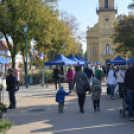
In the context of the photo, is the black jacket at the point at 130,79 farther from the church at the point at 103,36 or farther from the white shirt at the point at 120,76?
the church at the point at 103,36

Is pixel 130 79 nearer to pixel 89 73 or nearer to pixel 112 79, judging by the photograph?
pixel 112 79

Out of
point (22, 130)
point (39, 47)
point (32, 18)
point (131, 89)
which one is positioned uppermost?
point (32, 18)

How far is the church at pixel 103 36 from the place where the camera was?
69.1 m

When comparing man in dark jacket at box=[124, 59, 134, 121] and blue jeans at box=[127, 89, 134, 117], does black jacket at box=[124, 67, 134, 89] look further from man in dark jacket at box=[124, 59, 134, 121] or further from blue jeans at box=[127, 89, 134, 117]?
blue jeans at box=[127, 89, 134, 117]

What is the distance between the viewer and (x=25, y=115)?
8.86 m

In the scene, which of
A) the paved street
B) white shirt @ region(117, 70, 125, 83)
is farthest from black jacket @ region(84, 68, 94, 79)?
the paved street

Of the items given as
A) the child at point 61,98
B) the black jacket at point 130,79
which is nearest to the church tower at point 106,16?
the child at point 61,98

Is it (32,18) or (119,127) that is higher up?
(32,18)

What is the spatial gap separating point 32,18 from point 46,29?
183 cm

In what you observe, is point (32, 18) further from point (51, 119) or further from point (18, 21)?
point (51, 119)

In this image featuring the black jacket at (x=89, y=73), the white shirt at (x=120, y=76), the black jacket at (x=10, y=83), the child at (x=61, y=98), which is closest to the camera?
the child at (x=61, y=98)

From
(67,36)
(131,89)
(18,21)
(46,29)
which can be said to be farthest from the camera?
(67,36)

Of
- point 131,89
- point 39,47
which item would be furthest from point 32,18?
point 131,89

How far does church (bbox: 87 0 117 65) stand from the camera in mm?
69125
